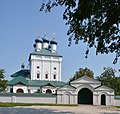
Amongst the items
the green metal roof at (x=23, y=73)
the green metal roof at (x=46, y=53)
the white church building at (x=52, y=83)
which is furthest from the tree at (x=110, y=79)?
the green metal roof at (x=23, y=73)

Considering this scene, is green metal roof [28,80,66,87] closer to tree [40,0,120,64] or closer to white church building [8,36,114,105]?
white church building [8,36,114,105]

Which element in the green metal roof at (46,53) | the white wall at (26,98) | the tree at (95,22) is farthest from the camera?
the green metal roof at (46,53)

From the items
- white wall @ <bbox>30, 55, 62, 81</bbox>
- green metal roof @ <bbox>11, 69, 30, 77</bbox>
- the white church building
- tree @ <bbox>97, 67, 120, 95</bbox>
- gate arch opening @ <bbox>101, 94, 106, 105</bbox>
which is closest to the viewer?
the white church building

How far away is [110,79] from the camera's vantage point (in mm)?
61875

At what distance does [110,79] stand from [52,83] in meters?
14.2

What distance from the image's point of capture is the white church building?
147 feet

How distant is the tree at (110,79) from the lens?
60.6 metres

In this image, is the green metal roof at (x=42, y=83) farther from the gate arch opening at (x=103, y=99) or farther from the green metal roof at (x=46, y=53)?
the gate arch opening at (x=103, y=99)

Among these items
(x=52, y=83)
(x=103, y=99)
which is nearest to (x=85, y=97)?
(x=103, y=99)

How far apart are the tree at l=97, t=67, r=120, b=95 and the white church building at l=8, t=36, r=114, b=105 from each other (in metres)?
9.81

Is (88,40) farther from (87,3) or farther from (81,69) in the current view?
(81,69)

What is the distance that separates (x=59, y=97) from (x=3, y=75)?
42.4 ft

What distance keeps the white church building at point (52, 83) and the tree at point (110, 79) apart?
9.81 m

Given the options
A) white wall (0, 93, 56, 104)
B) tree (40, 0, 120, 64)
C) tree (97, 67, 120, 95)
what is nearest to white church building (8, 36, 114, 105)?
white wall (0, 93, 56, 104)
